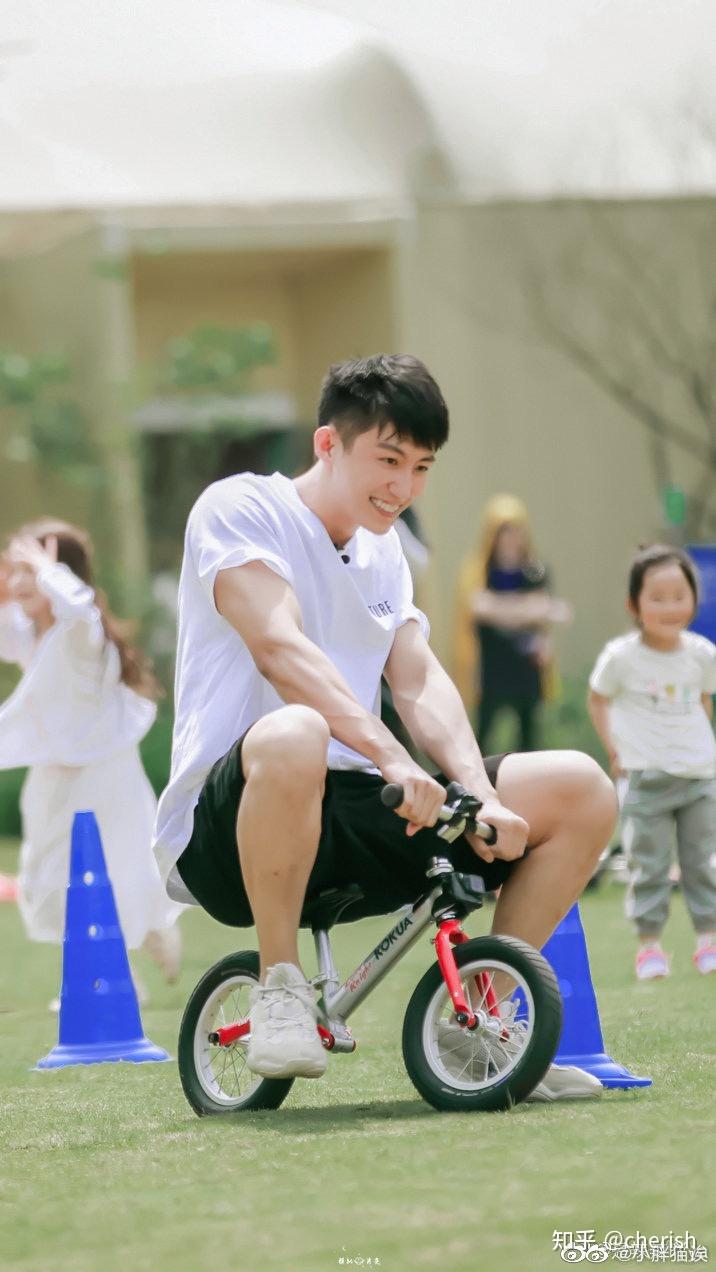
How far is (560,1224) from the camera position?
3.00m

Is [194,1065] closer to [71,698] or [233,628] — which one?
[233,628]

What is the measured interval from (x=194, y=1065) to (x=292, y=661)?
2.87 feet

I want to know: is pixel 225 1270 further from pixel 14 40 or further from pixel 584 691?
pixel 14 40

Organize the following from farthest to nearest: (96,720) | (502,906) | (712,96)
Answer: (712,96), (96,720), (502,906)

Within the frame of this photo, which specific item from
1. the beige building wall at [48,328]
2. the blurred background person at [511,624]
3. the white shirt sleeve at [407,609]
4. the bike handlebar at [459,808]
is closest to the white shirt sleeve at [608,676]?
the white shirt sleeve at [407,609]

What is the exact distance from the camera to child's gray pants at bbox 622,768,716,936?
7.44 m

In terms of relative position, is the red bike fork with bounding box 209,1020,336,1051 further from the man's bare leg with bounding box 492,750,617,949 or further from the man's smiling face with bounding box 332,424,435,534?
the man's smiling face with bounding box 332,424,435,534

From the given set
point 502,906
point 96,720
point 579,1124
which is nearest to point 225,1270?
point 579,1124

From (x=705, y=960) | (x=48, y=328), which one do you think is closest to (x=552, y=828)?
(x=705, y=960)

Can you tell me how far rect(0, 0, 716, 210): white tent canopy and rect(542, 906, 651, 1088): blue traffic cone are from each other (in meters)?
11.6

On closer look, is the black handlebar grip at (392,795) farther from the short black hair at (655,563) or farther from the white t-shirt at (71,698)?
the short black hair at (655,563)

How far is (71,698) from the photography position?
7379mm

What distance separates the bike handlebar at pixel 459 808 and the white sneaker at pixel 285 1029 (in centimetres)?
38

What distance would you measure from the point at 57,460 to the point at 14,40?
10.2 ft
